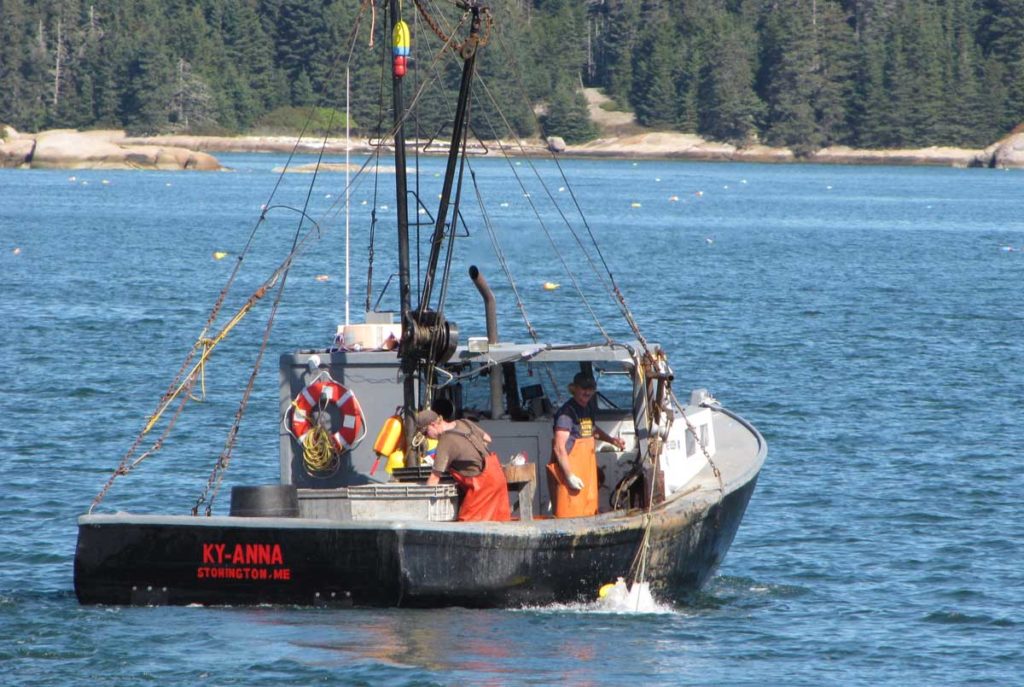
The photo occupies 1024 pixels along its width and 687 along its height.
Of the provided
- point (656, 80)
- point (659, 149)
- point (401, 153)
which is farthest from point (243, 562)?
point (656, 80)

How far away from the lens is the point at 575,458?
50.3ft

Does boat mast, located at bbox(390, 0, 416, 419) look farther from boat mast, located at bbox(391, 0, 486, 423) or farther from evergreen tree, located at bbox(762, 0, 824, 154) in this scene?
evergreen tree, located at bbox(762, 0, 824, 154)

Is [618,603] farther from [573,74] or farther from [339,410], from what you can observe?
[573,74]

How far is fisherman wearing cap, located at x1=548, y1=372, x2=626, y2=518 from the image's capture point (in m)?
15.1

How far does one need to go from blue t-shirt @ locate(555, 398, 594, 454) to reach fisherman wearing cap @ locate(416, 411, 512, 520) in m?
0.86

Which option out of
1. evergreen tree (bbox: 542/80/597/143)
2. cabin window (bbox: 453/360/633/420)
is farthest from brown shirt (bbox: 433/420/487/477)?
evergreen tree (bbox: 542/80/597/143)

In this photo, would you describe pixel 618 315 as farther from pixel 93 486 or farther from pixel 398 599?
pixel 398 599

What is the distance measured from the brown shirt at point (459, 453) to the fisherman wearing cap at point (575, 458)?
0.89 metres

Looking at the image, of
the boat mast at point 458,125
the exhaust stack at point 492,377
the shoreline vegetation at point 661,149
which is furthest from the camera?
the shoreline vegetation at point 661,149

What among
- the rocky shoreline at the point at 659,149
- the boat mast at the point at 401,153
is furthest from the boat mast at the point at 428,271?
the rocky shoreline at the point at 659,149

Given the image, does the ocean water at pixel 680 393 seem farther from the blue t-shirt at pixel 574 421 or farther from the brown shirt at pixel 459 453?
the blue t-shirt at pixel 574 421

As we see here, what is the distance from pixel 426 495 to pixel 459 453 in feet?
1.50

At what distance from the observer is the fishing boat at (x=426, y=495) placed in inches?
549

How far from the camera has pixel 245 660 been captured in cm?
1319
